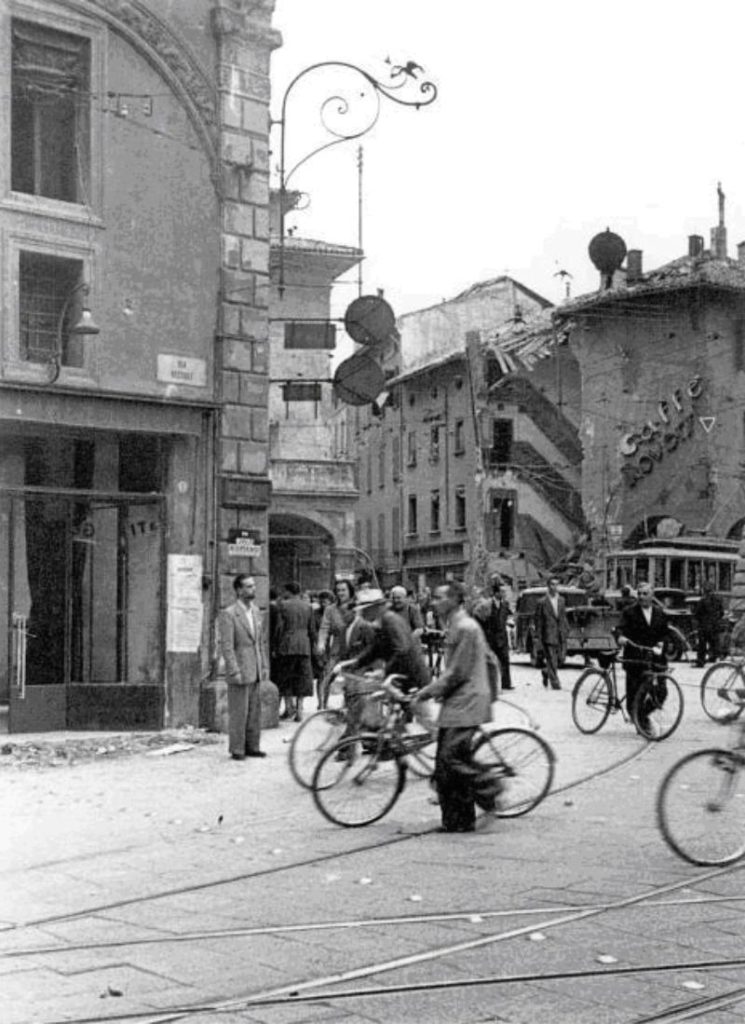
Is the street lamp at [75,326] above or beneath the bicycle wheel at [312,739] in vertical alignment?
above

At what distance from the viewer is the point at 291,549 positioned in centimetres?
4744

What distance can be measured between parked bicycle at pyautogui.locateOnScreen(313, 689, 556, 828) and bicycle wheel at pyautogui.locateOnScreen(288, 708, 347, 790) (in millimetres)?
1199

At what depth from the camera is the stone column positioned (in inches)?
707

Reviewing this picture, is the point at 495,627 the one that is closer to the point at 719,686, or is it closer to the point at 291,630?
the point at 719,686

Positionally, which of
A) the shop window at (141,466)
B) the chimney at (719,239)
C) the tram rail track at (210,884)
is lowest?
the tram rail track at (210,884)

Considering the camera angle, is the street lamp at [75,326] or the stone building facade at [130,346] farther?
the stone building facade at [130,346]

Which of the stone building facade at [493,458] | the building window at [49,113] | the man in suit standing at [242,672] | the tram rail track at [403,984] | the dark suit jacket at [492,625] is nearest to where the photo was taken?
the tram rail track at [403,984]

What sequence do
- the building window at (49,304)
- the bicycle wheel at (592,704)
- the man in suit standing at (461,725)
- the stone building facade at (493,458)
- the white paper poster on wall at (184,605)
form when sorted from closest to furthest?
1. the man in suit standing at (461,725)
2. the building window at (49,304)
3. the bicycle wheel at (592,704)
4. the white paper poster on wall at (184,605)
5. the stone building facade at (493,458)

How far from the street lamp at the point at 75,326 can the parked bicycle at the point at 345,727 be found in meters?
5.75

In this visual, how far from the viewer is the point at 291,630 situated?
19094mm

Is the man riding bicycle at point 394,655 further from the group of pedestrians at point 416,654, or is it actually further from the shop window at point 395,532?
the shop window at point 395,532

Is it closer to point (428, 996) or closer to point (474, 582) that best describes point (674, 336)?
point (474, 582)

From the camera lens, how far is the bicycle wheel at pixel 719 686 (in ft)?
62.0

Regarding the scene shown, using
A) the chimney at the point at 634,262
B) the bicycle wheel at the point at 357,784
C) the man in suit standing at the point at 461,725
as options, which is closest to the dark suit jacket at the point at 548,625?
the bicycle wheel at the point at 357,784
